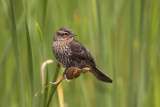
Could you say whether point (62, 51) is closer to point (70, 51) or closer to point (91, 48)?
point (70, 51)

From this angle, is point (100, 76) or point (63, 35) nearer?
point (100, 76)

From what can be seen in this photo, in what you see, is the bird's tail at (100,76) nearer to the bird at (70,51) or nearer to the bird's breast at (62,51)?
the bird at (70,51)

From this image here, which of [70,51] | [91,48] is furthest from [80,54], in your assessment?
[91,48]

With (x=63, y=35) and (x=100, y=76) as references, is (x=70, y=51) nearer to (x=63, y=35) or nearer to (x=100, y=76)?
(x=63, y=35)

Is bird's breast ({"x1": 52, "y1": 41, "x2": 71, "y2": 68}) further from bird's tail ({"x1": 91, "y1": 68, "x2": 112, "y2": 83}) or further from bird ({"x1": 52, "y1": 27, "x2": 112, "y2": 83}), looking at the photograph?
bird's tail ({"x1": 91, "y1": 68, "x2": 112, "y2": 83})

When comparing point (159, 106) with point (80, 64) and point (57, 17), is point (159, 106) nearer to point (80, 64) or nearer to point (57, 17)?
point (80, 64)

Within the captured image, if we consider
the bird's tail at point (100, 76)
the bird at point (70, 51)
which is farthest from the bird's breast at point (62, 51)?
the bird's tail at point (100, 76)

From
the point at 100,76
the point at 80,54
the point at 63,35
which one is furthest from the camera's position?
the point at 63,35

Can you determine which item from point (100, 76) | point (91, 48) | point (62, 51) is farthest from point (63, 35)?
point (100, 76)

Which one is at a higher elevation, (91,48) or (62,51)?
(91,48)

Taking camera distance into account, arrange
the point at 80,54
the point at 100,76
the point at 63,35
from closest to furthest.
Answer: the point at 100,76
the point at 80,54
the point at 63,35
